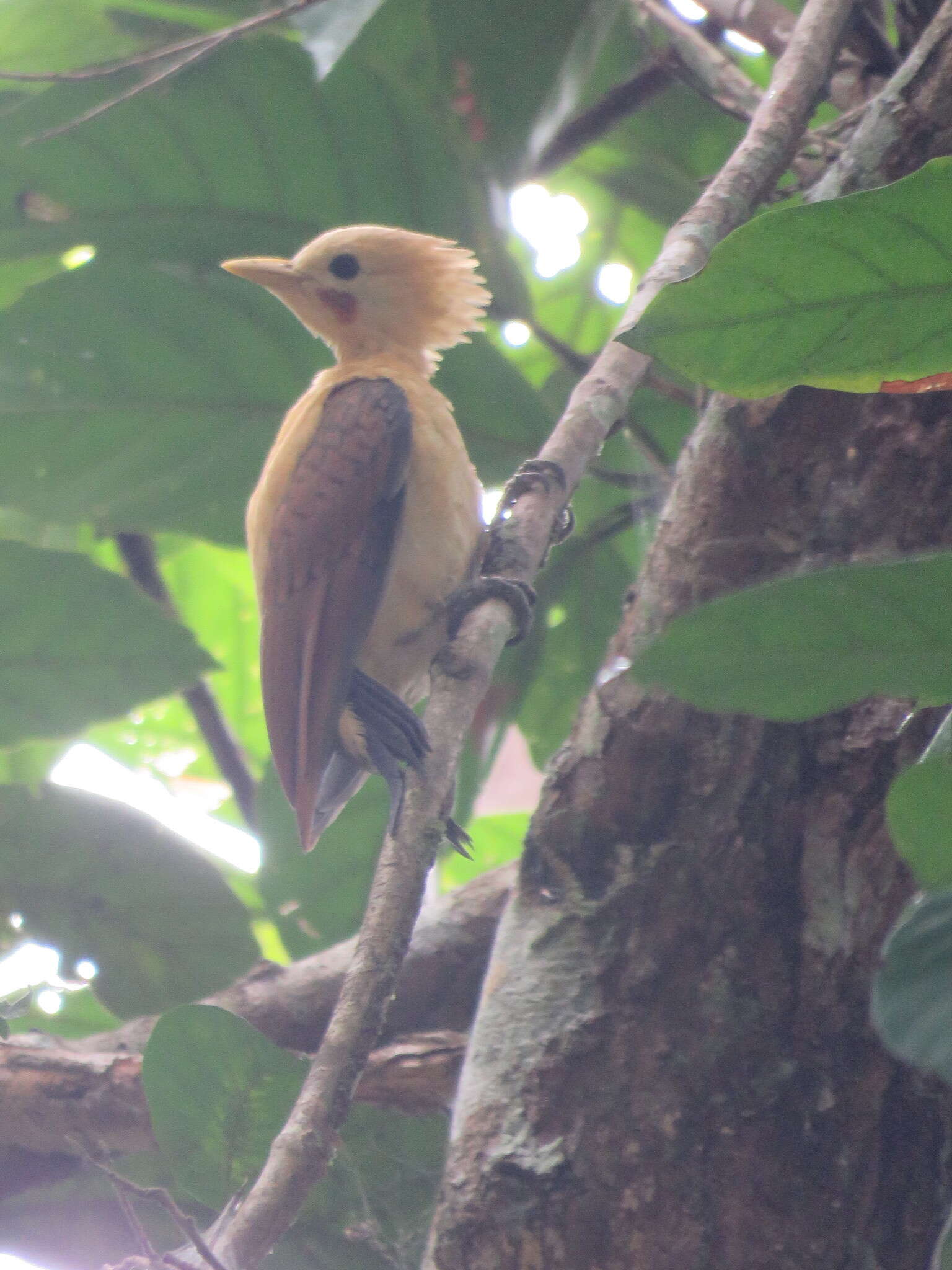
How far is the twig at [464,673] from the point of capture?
1092mm

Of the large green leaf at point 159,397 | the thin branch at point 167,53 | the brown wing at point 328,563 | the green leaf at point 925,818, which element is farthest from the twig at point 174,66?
the green leaf at point 925,818

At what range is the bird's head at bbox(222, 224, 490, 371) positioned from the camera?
8.93ft

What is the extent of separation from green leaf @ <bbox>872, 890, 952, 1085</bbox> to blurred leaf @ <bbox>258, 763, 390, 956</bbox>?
1.69 metres

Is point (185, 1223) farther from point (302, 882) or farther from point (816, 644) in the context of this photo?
point (302, 882)

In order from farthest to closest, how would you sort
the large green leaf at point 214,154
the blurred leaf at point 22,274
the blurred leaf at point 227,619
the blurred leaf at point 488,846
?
1. the blurred leaf at point 227,619
2. the blurred leaf at point 488,846
3. the blurred leaf at point 22,274
4. the large green leaf at point 214,154

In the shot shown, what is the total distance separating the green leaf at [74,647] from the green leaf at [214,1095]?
2.84ft

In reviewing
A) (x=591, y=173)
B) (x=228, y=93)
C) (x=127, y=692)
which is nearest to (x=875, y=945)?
(x=127, y=692)

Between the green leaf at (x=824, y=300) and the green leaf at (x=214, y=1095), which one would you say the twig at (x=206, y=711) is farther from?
the green leaf at (x=824, y=300)

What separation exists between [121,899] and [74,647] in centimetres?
49

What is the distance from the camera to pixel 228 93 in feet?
8.37

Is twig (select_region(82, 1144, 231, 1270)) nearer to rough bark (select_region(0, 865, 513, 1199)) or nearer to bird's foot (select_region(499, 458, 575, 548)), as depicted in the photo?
rough bark (select_region(0, 865, 513, 1199))

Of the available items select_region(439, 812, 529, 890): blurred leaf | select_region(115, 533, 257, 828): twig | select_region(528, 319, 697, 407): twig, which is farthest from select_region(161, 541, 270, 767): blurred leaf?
select_region(528, 319, 697, 407): twig

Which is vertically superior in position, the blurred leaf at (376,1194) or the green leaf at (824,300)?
the green leaf at (824,300)

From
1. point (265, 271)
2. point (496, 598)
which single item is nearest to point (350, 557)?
point (496, 598)
